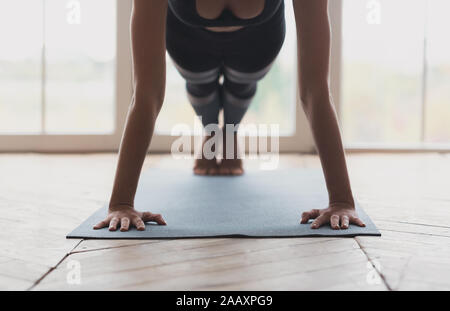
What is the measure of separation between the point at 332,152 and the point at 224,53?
656 mm

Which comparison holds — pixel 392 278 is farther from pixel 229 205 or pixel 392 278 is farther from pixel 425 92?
pixel 425 92

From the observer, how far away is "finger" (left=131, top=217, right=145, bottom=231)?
3.19ft

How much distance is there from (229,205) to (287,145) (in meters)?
1.54

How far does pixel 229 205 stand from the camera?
4.18 ft

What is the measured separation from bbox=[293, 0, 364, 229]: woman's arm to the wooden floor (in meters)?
0.10

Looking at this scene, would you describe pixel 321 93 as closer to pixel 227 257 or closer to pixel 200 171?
pixel 227 257

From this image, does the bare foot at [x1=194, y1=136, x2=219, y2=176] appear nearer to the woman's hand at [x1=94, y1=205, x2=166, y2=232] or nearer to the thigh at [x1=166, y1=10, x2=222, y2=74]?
the thigh at [x1=166, y1=10, x2=222, y2=74]

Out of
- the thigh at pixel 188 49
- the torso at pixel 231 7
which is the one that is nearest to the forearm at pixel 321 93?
the torso at pixel 231 7

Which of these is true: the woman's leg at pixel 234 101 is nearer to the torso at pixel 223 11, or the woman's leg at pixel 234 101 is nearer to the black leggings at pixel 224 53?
the black leggings at pixel 224 53

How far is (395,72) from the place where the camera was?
2857 millimetres

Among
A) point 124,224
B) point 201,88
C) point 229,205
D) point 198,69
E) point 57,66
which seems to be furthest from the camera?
point 57,66

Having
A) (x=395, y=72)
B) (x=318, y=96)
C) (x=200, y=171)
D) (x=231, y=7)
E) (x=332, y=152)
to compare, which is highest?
(x=231, y=7)

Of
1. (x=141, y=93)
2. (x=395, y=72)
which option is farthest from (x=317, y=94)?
(x=395, y=72)

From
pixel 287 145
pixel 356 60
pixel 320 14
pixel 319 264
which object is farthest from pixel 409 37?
pixel 319 264
